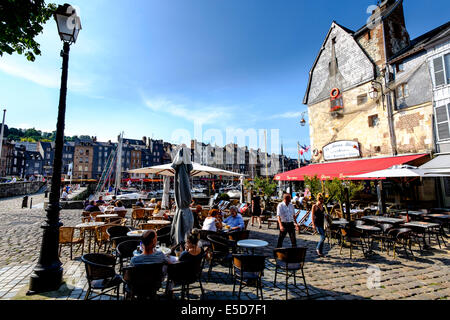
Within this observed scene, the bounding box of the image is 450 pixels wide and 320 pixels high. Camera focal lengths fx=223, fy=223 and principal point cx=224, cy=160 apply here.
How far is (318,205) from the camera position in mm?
6613

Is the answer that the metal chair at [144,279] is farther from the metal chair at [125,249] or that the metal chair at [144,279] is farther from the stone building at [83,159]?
the stone building at [83,159]

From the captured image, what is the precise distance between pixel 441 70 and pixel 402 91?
6.60 ft

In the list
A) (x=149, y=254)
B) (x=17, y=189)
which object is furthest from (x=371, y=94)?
(x=17, y=189)

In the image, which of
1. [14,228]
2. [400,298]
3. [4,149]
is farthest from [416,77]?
[4,149]

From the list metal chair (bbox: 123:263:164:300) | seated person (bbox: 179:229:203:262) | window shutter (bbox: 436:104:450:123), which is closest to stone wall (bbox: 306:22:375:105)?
window shutter (bbox: 436:104:450:123)

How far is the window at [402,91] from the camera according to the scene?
13.2 metres

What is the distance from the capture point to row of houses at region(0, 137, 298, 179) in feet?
237

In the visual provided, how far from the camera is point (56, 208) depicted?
13.6 feet

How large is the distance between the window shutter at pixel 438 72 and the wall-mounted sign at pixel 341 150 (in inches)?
213

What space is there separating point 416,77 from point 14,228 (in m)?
21.5

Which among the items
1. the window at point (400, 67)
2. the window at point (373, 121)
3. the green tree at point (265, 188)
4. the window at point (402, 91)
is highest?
the window at point (400, 67)

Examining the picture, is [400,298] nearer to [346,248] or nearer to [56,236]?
[346,248]

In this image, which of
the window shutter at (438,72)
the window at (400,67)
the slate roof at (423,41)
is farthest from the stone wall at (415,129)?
the slate roof at (423,41)
